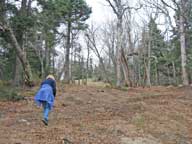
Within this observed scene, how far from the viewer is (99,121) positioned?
10.5 m

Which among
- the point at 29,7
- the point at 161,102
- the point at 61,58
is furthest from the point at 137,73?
the point at 161,102

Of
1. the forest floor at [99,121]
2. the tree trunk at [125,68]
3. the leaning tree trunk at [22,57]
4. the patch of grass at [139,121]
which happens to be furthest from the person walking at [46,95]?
the tree trunk at [125,68]

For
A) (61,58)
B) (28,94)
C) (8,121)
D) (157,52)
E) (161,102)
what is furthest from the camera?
(61,58)

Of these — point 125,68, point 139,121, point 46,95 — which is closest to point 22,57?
point 46,95

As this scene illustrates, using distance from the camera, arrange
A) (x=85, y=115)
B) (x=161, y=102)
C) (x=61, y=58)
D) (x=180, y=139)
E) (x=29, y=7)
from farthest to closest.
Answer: (x=61, y=58)
(x=29, y=7)
(x=161, y=102)
(x=85, y=115)
(x=180, y=139)

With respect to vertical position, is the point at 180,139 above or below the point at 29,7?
below

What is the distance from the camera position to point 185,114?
1255cm

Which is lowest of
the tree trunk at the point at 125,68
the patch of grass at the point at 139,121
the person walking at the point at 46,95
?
the patch of grass at the point at 139,121

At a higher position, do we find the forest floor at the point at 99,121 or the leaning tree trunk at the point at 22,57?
the leaning tree trunk at the point at 22,57

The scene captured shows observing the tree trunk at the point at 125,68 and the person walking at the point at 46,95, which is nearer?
the person walking at the point at 46,95

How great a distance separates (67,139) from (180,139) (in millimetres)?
3340

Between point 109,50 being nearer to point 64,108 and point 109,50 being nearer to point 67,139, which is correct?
point 64,108

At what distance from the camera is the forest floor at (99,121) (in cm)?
849

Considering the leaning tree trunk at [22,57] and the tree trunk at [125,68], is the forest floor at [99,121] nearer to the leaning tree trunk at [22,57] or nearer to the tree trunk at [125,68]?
the leaning tree trunk at [22,57]
